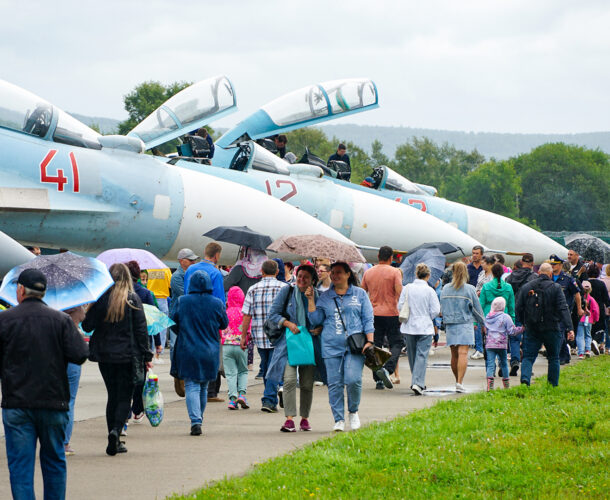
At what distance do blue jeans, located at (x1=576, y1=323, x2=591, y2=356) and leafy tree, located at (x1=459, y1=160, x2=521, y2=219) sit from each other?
9311 centimetres

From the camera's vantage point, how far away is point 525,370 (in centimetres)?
1121

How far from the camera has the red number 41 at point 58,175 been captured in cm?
1309

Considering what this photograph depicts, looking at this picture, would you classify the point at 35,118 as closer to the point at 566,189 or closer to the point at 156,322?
the point at 156,322

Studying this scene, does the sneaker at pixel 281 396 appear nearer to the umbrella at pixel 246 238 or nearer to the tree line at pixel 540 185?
the umbrella at pixel 246 238

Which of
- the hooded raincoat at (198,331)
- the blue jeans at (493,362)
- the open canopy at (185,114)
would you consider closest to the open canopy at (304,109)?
the open canopy at (185,114)

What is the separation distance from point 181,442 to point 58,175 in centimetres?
648

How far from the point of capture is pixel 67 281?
6754mm

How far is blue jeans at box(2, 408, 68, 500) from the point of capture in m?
5.22

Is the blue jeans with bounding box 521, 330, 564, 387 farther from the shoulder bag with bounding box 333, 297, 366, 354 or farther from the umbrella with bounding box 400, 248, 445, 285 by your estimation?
the umbrella with bounding box 400, 248, 445, 285

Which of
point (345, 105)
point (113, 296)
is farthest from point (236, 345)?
point (345, 105)

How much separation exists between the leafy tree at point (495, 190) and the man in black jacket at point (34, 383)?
10573cm

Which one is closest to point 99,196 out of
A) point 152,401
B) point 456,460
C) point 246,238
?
point 246,238

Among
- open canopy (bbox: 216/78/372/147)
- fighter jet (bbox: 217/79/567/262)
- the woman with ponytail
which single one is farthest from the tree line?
the woman with ponytail

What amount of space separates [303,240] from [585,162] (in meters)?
115
